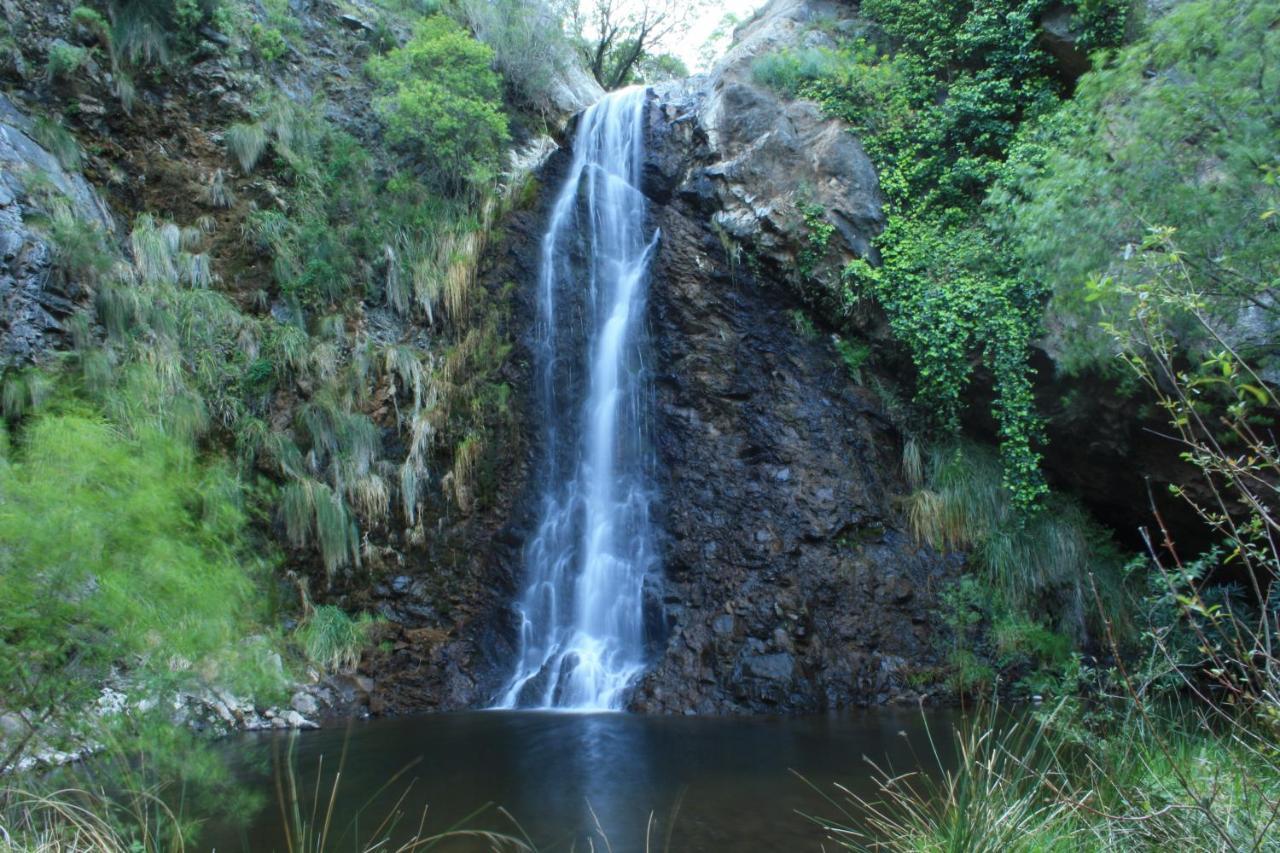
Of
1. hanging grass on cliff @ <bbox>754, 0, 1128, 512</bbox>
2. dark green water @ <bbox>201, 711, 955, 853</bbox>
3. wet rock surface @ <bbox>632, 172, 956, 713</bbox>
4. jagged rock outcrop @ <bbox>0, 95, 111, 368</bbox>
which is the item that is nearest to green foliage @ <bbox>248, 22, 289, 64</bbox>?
jagged rock outcrop @ <bbox>0, 95, 111, 368</bbox>

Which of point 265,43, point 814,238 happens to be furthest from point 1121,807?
point 265,43

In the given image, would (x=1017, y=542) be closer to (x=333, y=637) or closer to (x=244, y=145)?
(x=333, y=637)

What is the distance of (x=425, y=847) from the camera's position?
493cm

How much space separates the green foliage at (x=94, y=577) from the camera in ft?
→ 14.2

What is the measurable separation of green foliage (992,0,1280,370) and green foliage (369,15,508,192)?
963 cm

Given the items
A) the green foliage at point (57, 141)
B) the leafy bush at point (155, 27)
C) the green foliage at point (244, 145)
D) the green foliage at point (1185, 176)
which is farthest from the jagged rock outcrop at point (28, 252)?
the green foliage at point (1185, 176)

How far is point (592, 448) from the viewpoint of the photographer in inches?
470

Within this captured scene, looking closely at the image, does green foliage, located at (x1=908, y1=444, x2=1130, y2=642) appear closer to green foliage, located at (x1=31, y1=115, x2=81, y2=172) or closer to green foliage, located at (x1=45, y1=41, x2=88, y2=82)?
green foliage, located at (x1=31, y1=115, x2=81, y2=172)

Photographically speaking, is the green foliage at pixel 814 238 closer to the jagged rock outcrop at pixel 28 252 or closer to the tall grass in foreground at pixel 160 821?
the tall grass in foreground at pixel 160 821

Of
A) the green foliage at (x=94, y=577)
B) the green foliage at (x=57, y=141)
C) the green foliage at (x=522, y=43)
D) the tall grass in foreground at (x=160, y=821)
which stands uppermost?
the green foliage at (x=522, y=43)

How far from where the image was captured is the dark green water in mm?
5324

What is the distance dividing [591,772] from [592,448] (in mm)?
5743

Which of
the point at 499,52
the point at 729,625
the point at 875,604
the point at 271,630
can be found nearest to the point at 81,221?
the point at 271,630

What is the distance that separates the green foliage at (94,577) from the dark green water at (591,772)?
115 cm
